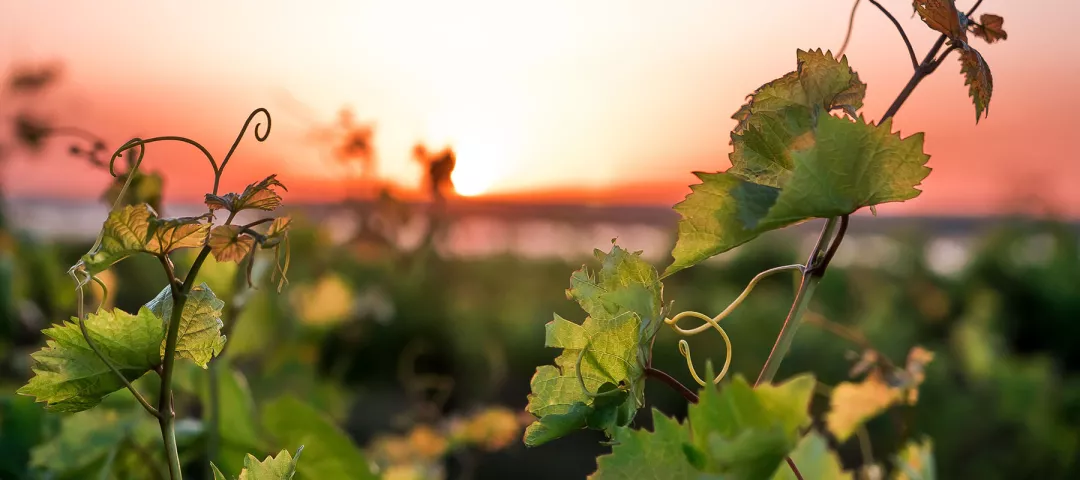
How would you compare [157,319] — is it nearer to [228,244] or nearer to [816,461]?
[228,244]

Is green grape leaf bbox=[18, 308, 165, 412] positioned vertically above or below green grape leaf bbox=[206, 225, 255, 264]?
below

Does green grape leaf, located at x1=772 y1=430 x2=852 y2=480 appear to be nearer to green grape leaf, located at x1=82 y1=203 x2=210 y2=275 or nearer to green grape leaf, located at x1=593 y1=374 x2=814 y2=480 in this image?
green grape leaf, located at x1=593 y1=374 x2=814 y2=480

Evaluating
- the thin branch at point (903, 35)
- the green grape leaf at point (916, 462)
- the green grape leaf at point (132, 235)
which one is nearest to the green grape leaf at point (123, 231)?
the green grape leaf at point (132, 235)

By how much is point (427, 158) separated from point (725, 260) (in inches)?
161

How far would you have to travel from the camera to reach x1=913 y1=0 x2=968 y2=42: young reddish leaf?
353 millimetres

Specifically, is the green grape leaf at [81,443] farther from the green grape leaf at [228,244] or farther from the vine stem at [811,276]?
the vine stem at [811,276]

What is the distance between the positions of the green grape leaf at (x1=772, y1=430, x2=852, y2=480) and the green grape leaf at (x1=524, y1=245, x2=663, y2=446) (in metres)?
0.25

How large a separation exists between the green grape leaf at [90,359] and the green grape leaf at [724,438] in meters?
0.19

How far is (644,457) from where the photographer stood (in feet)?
0.99

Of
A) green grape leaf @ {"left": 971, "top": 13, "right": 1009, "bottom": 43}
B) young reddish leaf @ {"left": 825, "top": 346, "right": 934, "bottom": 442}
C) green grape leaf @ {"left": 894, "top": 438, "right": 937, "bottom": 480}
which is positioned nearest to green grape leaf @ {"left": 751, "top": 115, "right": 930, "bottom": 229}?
green grape leaf @ {"left": 971, "top": 13, "right": 1009, "bottom": 43}

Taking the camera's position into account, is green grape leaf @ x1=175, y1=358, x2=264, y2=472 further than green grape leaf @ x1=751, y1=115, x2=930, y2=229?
Yes

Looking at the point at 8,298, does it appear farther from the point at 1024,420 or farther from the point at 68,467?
the point at 1024,420

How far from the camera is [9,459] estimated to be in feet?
2.27

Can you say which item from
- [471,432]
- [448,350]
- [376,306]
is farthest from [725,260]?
[471,432]
